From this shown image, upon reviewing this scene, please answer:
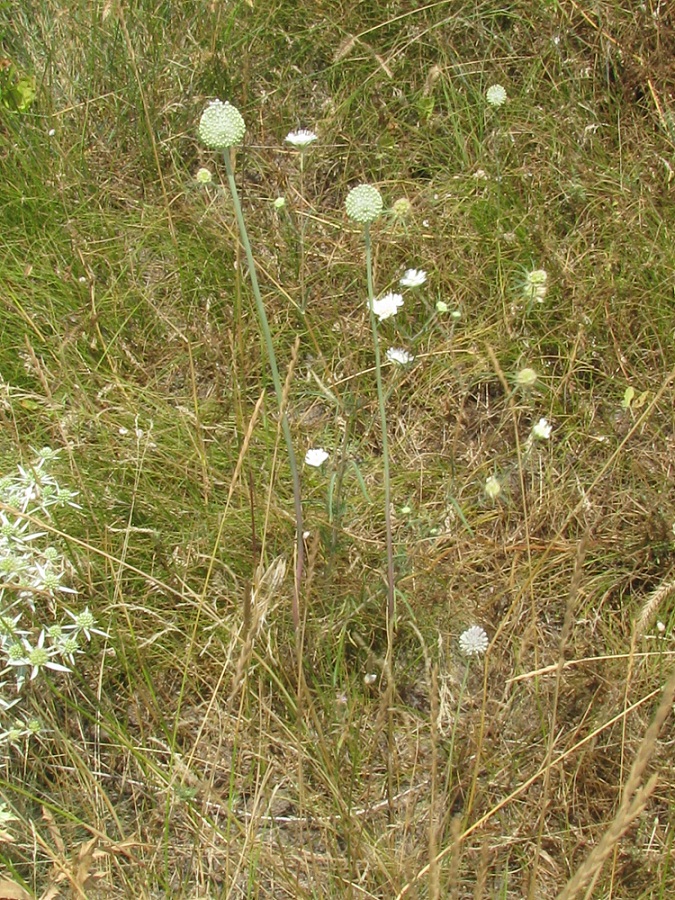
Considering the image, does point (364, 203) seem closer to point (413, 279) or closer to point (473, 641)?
point (413, 279)

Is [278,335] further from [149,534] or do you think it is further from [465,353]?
[149,534]

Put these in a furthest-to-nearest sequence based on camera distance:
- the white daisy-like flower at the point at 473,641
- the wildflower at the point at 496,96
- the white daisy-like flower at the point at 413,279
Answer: the wildflower at the point at 496,96, the white daisy-like flower at the point at 413,279, the white daisy-like flower at the point at 473,641

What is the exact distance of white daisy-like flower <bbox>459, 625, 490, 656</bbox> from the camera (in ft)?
5.45

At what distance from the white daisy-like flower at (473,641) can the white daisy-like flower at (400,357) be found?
0.62m

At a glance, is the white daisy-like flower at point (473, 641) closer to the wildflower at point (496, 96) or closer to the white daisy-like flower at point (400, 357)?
the white daisy-like flower at point (400, 357)

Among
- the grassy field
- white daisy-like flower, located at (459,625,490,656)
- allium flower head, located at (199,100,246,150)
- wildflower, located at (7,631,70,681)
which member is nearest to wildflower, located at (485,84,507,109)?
the grassy field

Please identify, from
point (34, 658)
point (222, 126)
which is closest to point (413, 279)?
point (222, 126)

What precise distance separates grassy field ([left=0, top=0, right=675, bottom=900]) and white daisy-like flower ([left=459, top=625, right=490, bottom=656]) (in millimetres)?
51

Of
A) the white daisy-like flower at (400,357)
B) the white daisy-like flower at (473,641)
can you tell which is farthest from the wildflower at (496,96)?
the white daisy-like flower at (473,641)

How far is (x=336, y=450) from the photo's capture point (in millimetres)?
1960

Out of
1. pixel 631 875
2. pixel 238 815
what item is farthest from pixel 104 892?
pixel 631 875

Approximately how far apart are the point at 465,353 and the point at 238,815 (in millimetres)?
1174

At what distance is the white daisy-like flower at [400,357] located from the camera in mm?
1964

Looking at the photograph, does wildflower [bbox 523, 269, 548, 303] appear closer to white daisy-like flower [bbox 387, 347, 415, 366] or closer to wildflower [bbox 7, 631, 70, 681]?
white daisy-like flower [bbox 387, 347, 415, 366]
